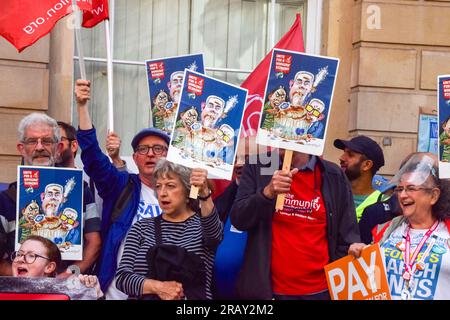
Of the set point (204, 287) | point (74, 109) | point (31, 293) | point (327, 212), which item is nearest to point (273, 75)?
point (327, 212)

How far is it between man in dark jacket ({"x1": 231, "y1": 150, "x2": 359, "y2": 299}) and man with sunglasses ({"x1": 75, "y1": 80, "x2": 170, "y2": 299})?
706mm

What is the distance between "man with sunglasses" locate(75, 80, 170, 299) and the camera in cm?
621

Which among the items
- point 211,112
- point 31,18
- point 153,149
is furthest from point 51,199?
point 31,18

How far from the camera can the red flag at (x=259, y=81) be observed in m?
7.54

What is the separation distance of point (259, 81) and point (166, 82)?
3.15ft

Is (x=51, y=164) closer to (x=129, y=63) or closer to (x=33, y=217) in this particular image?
(x=33, y=217)

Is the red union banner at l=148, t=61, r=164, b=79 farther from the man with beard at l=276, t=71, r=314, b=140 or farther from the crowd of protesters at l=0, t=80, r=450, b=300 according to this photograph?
the man with beard at l=276, t=71, r=314, b=140

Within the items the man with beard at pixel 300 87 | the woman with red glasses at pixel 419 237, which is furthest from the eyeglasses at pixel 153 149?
the woman with red glasses at pixel 419 237

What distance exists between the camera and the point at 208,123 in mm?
6035

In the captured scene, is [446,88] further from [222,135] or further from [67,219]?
[67,219]

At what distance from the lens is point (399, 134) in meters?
9.51

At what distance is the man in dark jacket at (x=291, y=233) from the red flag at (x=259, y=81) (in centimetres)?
153

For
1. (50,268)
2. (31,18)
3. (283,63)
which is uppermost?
(31,18)

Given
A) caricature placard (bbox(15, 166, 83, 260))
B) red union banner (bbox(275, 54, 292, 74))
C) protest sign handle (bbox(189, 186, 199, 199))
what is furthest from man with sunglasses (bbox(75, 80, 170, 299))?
red union banner (bbox(275, 54, 292, 74))
